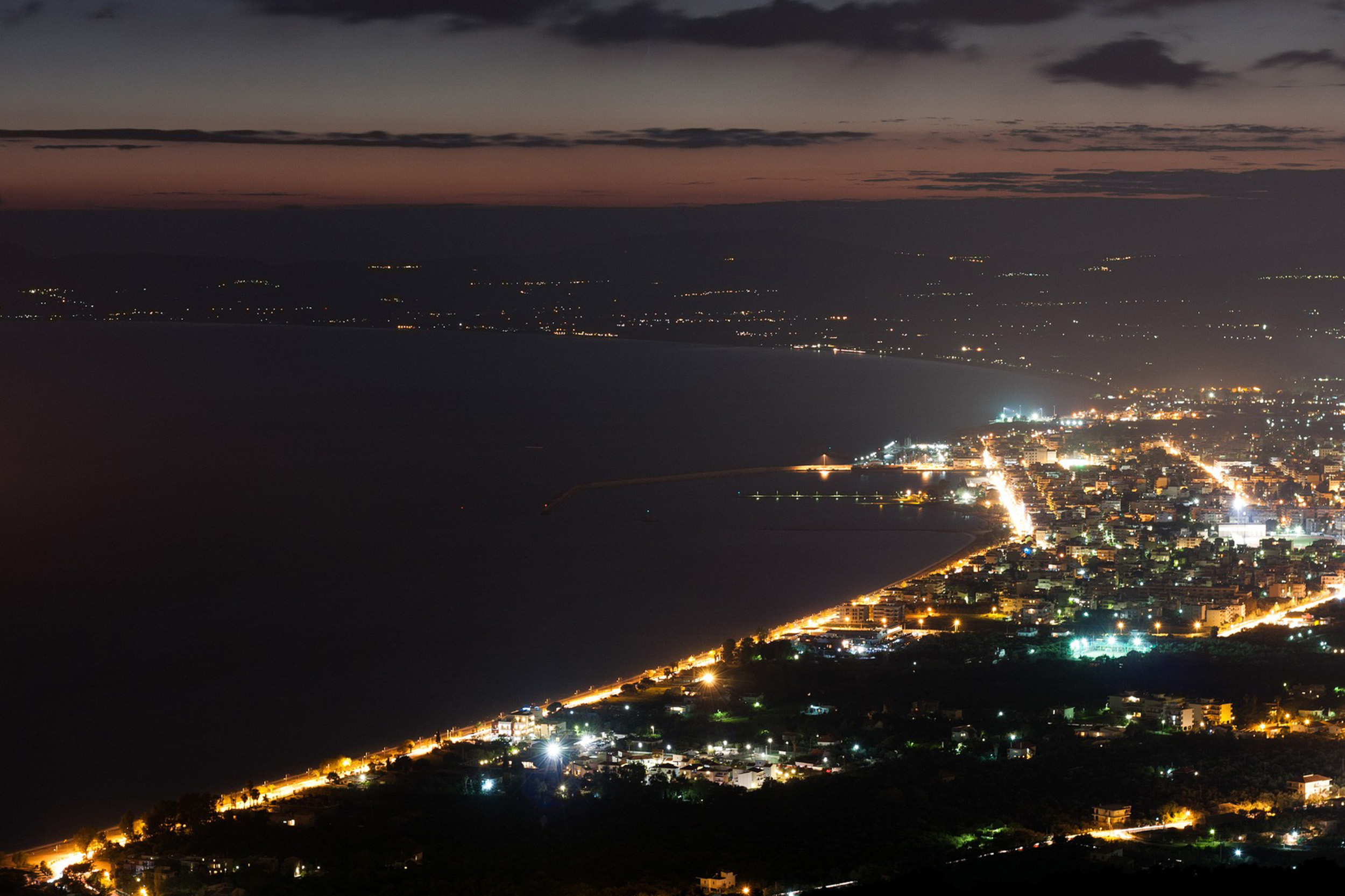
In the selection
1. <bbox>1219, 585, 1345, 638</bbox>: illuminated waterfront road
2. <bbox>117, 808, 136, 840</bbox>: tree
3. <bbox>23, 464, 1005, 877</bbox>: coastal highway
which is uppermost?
<bbox>117, 808, 136, 840</bbox>: tree

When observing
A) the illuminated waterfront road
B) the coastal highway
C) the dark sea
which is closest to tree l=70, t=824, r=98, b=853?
the coastal highway

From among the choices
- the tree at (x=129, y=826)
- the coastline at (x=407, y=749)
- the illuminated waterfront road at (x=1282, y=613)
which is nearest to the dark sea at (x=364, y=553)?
the coastline at (x=407, y=749)

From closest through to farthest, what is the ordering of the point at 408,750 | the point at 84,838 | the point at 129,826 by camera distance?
the point at 84,838, the point at 129,826, the point at 408,750

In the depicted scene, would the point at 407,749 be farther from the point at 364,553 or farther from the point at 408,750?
the point at 364,553

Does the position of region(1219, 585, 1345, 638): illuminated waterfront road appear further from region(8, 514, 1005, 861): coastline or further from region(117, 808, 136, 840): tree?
region(117, 808, 136, 840): tree

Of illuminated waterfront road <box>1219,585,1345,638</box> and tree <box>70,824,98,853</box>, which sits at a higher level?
tree <box>70,824,98,853</box>

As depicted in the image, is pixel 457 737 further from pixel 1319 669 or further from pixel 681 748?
pixel 1319 669

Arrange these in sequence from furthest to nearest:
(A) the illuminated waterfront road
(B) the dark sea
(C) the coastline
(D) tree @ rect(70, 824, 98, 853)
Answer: (A) the illuminated waterfront road, (B) the dark sea, (C) the coastline, (D) tree @ rect(70, 824, 98, 853)

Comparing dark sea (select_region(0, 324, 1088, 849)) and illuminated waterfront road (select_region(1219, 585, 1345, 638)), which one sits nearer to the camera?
dark sea (select_region(0, 324, 1088, 849))

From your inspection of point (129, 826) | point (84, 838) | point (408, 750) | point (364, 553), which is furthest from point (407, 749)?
point (364, 553)

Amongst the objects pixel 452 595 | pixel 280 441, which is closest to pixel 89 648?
pixel 452 595
